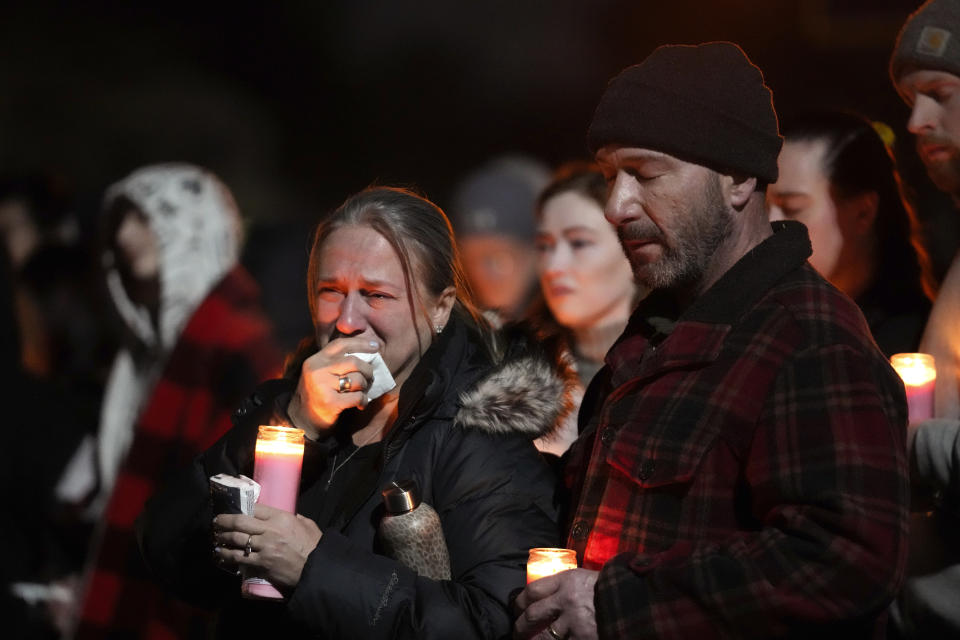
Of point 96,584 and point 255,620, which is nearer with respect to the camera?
point 255,620

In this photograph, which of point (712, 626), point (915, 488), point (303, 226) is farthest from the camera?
point (303, 226)

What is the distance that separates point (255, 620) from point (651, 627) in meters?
1.13

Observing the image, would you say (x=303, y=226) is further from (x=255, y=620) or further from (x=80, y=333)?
(x=255, y=620)

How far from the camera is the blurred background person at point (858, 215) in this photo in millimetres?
3580

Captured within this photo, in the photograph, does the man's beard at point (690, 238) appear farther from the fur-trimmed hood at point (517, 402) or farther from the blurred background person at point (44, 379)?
the blurred background person at point (44, 379)

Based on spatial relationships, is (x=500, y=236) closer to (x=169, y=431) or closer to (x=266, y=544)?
(x=169, y=431)

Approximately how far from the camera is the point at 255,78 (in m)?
10.2

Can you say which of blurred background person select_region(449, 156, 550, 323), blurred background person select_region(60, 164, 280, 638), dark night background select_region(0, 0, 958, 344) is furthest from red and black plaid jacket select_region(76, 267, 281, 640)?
dark night background select_region(0, 0, 958, 344)

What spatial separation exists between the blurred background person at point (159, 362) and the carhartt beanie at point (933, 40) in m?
2.63

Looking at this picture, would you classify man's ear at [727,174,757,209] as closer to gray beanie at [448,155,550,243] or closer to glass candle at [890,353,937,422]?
glass candle at [890,353,937,422]

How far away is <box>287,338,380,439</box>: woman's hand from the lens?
118 inches

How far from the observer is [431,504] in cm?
299

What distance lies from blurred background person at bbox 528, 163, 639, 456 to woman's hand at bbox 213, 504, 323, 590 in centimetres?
201

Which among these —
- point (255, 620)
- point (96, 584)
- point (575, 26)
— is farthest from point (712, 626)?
point (575, 26)
